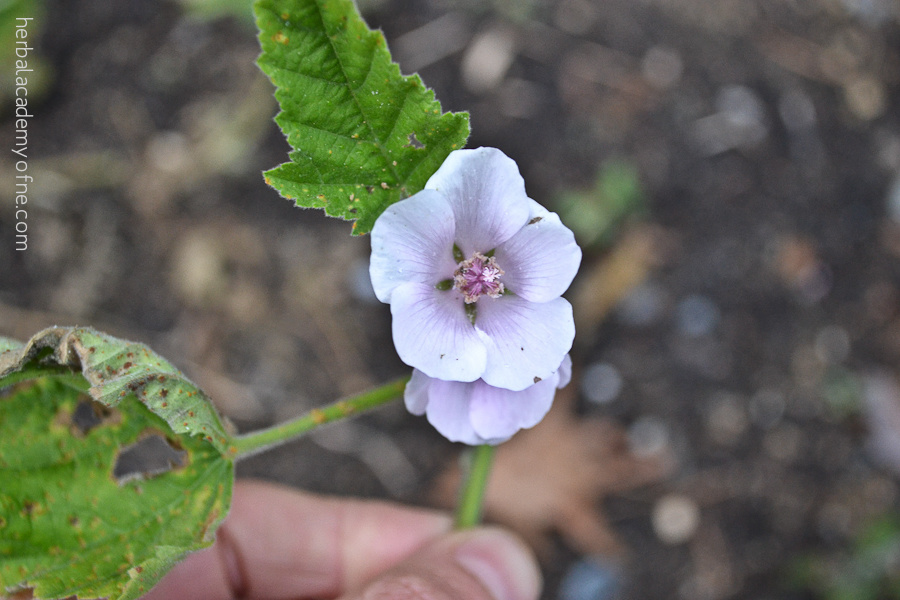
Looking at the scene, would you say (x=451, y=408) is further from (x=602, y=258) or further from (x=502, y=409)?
(x=602, y=258)

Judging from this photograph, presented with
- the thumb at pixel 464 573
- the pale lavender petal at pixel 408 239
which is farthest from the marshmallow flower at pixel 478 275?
the thumb at pixel 464 573

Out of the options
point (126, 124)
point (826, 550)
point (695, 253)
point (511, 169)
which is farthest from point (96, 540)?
point (826, 550)

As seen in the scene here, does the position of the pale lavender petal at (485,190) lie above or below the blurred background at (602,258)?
above

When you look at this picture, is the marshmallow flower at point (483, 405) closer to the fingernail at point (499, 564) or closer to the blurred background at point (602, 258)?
the fingernail at point (499, 564)

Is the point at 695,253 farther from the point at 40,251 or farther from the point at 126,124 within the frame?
the point at 40,251

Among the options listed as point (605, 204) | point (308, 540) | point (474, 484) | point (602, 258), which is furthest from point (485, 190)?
point (605, 204)

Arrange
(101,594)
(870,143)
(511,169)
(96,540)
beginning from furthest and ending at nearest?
(870,143)
(96,540)
(101,594)
(511,169)
